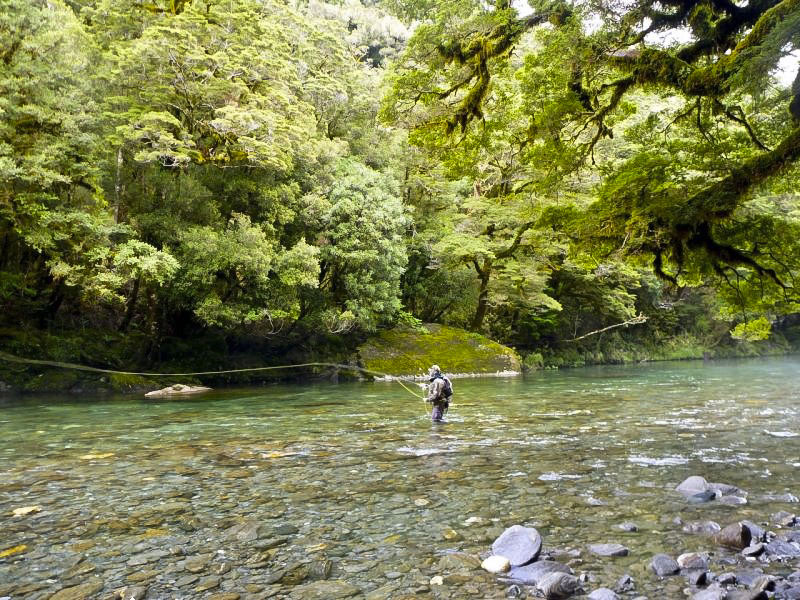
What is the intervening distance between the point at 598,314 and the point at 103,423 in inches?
1313

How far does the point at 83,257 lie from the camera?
714 inches

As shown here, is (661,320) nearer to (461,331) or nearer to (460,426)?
(461,331)

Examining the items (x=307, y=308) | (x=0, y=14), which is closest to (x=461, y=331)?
(x=307, y=308)

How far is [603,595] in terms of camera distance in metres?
3.77

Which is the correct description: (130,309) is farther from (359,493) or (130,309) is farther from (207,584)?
(207,584)

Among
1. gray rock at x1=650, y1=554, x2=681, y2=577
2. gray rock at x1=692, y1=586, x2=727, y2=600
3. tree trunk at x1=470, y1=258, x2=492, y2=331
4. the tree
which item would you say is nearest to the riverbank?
tree trunk at x1=470, y1=258, x2=492, y2=331

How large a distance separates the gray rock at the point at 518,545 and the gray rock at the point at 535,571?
9 cm

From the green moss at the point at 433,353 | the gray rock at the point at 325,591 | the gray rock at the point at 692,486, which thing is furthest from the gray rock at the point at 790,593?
the green moss at the point at 433,353

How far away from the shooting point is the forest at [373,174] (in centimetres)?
1002

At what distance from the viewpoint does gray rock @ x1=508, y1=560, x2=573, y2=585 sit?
4114mm

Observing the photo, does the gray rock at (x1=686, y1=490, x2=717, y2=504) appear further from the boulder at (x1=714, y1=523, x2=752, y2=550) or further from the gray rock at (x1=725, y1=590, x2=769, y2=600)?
the gray rock at (x1=725, y1=590, x2=769, y2=600)

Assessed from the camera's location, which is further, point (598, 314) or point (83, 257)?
point (598, 314)

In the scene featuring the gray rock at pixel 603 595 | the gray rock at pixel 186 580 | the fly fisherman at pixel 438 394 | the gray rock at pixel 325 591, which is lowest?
the gray rock at pixel 325 591

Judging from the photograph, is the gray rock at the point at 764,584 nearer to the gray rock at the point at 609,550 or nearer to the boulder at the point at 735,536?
the boulder at the point at 735,536
